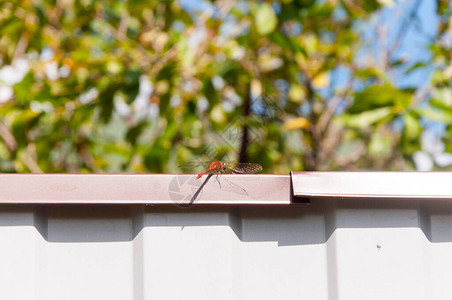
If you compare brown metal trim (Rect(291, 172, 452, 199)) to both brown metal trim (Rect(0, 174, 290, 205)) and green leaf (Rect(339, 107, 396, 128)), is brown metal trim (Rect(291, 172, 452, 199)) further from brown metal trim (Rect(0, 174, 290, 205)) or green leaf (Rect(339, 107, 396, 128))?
green leaf (Rect(339, 107, 396, 128))

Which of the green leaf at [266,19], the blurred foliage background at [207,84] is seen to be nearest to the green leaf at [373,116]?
the blurred foliage background at [207,84]

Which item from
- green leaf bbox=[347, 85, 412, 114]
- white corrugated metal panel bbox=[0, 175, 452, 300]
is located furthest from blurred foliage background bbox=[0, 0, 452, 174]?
white corrugated metal panel bbox=[0, 175, 452, 300]

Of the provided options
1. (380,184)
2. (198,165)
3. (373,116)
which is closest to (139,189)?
(198,165)

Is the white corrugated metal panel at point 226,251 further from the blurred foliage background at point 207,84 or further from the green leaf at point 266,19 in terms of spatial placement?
the green leaf at point 266,19

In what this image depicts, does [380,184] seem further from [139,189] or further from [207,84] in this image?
[207,84]

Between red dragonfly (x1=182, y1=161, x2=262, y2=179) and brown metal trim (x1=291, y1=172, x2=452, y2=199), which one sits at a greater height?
red dragonfly (x1=182, y1=161, x2=262, y2=179)

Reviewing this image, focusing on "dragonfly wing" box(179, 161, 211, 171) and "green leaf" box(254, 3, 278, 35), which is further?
"green leaf" box(254, 3, 278, 35)
